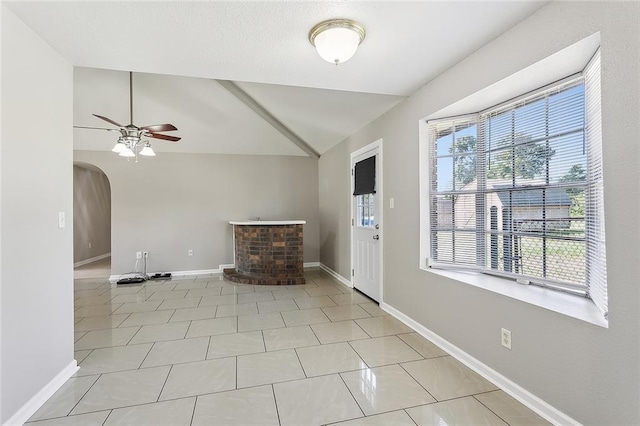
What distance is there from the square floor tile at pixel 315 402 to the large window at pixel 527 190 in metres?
1.48

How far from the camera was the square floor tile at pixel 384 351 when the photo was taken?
7.80 ft

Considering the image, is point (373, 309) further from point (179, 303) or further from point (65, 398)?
point (65, 398)

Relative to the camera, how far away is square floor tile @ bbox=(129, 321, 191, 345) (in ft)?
9.25

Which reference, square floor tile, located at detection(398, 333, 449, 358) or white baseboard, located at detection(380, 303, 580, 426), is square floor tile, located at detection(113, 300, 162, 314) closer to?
square floor tile, located at detection(398, 333, 449, 358)

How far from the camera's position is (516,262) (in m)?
2.25

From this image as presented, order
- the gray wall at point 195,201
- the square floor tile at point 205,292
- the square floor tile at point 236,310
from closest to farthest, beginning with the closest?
1. the square floor tile at point 236,310
2. the square floor tile at point 205,292
3. the gray wall at point 195,201

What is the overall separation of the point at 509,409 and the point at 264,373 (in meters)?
1.63

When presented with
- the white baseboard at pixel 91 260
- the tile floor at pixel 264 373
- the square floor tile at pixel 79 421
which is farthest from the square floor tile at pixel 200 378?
the white baseboard at pixel 91 260

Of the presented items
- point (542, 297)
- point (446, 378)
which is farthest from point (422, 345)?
point (542, 297)

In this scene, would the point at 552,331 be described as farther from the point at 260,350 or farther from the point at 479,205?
the point at 260,350

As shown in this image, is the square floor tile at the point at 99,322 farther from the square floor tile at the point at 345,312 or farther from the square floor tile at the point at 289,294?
the square floor tile at the point at 345,312

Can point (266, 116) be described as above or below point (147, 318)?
above

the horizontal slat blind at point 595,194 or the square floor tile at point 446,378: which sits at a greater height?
the horizontal slat blind at point 595,194

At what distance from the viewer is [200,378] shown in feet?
7.04
